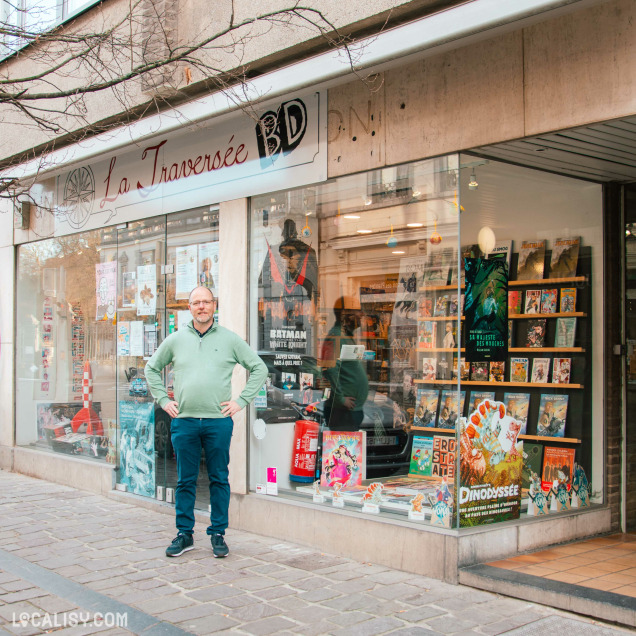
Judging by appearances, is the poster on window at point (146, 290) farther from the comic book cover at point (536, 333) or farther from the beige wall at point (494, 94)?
the comic book cover at point (536, 333)

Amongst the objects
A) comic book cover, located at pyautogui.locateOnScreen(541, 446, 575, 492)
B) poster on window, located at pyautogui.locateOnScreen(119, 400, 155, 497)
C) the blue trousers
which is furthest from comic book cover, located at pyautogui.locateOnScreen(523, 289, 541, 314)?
poster on window, located at pyautogui.locateOnScreen(119, 400, 155, 497)

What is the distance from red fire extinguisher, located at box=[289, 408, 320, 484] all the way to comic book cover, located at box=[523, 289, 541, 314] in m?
2.15

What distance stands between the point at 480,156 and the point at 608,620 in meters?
3.21

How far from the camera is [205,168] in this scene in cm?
778

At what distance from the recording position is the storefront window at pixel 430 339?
235 inches

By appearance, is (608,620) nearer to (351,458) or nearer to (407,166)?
(351,458)

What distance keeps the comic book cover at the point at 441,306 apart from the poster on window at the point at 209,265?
7.93 ft

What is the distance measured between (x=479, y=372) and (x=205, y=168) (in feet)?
10.8

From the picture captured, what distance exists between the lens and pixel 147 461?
854 cm

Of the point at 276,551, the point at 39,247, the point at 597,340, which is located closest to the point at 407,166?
the point at 597,340

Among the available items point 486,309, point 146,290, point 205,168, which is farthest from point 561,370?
point 146,290

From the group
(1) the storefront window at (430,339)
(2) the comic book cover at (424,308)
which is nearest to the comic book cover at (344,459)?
(1) the storefront window at (430,339)

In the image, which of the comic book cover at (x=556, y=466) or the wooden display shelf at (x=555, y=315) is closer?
the comic book cover at (x=556, y=466)

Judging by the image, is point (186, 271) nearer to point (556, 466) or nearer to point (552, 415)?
point (552, 415)
